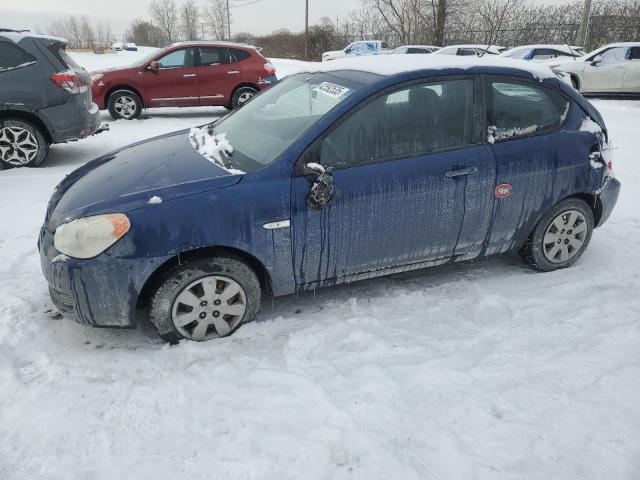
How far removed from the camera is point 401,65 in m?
3.40

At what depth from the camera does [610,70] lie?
13469 millimetres

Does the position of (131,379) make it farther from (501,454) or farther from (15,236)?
(15,236)

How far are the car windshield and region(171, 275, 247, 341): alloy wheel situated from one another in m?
0.73

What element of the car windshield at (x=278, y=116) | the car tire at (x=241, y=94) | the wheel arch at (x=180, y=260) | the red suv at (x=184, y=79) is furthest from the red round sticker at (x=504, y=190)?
the car tire at (x=241, y=94)

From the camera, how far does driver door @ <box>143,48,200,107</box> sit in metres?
10.1

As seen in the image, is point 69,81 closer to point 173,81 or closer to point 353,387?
point 173,81

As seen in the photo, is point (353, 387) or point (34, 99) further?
point (34, 99)

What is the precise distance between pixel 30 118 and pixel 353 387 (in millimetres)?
5990

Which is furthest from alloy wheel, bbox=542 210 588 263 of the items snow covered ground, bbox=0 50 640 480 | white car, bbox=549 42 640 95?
white car, bbox=549 42 640 95

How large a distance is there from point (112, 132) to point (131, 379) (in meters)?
7.29

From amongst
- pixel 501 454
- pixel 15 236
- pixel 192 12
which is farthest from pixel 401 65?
pixel 192 12

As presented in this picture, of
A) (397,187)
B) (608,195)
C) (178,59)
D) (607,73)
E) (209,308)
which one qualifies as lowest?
(209,308)

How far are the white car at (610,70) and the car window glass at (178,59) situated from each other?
9.42 metres

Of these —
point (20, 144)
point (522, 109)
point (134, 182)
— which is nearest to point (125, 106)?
point (20, 144)
